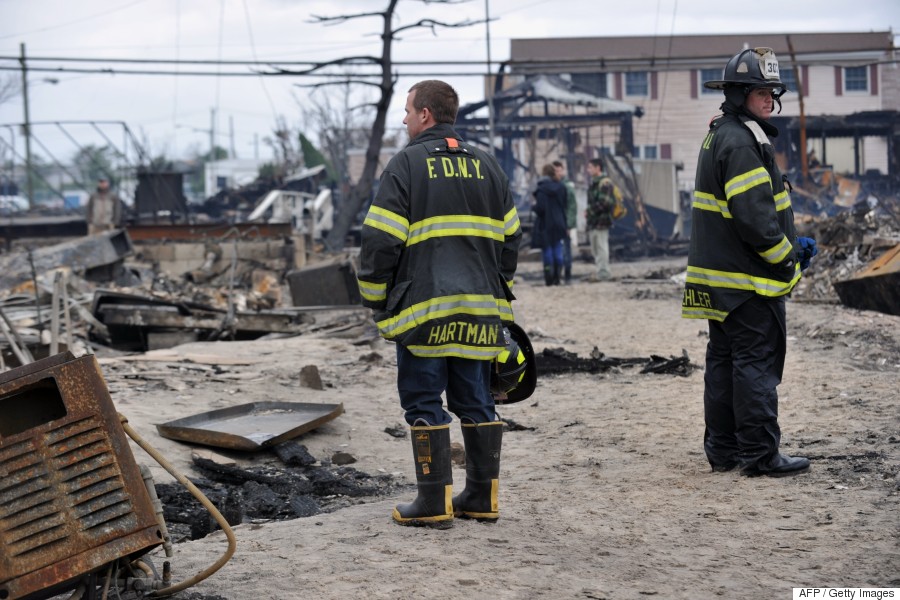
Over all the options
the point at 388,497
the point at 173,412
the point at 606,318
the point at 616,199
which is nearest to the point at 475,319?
the point at 388,497

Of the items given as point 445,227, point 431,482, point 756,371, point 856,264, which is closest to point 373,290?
point 445,227

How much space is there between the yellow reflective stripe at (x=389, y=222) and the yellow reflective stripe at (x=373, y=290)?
0.69ft

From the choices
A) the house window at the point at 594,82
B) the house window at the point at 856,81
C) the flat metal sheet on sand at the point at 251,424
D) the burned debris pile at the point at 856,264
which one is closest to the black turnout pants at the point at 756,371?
the flat metal sheet on sand at the point at 251,424

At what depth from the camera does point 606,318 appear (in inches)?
497

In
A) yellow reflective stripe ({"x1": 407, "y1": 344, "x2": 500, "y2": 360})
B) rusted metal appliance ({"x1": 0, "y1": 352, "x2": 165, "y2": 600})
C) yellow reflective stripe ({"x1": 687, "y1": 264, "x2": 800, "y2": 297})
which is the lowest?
rusted metal appliance ({"x1": 0, "y1": 352, "x2": 165, "y2": 600})

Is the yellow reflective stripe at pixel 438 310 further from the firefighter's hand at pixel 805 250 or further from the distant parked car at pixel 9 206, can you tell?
the distant parked car at pixel 9 206

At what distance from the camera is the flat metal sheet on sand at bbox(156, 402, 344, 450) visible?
20.3 feet

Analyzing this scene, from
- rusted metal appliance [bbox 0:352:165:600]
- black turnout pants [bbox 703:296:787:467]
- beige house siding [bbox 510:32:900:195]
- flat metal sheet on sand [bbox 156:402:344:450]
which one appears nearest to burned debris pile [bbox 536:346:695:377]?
flat metal sheet on sand [bbox 156:402:344:450]

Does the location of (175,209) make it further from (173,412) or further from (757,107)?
(757,107)

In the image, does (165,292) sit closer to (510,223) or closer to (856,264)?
(856,264)

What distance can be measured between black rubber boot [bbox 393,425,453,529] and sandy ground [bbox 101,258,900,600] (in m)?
0.07

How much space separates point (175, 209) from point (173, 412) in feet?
71.1
